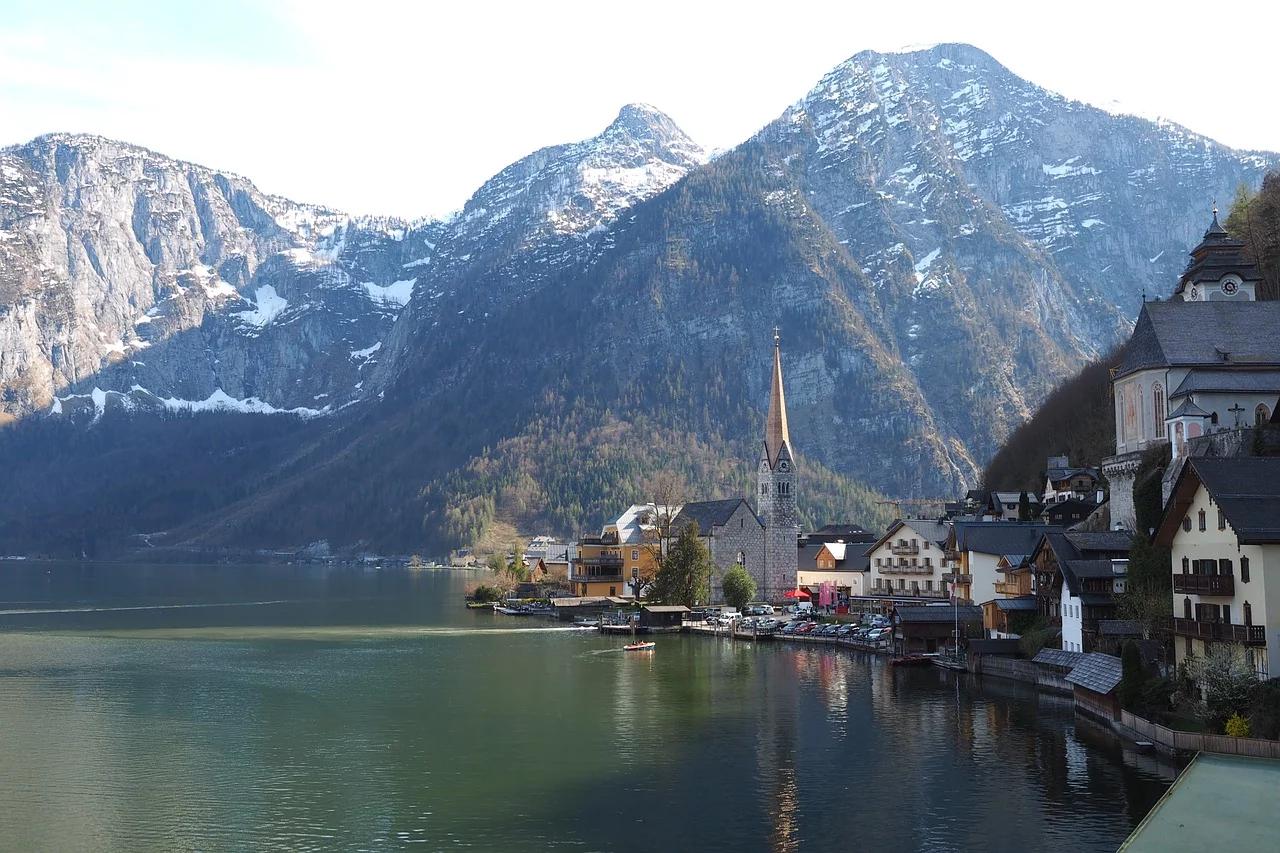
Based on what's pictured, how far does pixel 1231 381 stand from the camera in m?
86.6

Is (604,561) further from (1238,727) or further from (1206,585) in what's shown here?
(1238,727)

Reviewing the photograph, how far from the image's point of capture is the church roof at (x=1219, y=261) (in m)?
102

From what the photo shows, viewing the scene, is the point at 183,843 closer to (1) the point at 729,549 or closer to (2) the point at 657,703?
(2) the point at 657,703

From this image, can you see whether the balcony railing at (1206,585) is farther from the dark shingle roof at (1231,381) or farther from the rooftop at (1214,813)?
the dark shingle roof at (1231,381)

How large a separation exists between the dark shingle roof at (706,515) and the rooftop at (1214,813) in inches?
4443

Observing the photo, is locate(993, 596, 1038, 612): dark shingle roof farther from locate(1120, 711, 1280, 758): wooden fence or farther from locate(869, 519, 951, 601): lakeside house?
locate(869, 519, 951, 601): lakeside house

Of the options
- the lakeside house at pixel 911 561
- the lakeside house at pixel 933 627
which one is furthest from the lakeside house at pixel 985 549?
the lakeside house at pixel 911 561

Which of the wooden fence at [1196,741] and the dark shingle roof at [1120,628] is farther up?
the dark shingle roof at [1120,628]

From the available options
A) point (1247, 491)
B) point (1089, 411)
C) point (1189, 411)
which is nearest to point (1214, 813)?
point (1247, 491)

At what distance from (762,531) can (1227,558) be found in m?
100

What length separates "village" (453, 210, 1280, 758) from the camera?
58750 millimetres

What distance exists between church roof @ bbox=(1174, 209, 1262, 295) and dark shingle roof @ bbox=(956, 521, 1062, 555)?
75.9ft

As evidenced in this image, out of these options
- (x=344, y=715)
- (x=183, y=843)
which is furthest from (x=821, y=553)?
(x=183, y=843)

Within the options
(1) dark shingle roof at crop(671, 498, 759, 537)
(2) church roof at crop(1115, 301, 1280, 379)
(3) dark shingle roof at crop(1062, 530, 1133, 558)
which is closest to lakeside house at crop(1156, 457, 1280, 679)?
(3) dark shingle roof at crop(1062, 530, 1133, 558)
